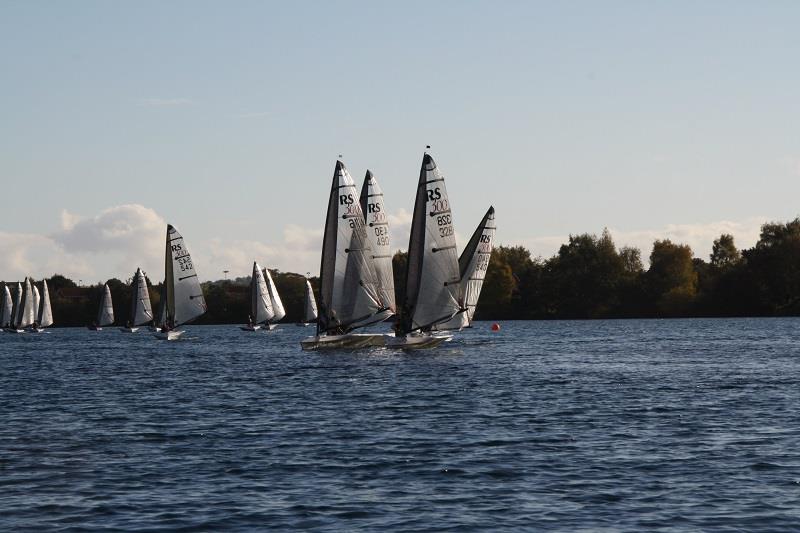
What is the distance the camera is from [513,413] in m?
46.2

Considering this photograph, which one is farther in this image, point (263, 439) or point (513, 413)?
point (513, 413)

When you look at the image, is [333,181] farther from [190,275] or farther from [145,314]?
[145,314]

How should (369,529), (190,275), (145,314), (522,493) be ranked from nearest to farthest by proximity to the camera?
(369,529) → (522,493) → (190,275) → (145,314)

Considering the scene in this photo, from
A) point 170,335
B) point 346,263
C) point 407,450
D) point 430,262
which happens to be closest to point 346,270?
point 346,263

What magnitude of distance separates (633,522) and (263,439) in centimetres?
1646

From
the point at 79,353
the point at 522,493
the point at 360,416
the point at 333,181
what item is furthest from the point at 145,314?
the point at 522,493

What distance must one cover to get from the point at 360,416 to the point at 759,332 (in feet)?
313

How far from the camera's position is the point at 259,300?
171m

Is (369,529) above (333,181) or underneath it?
underneath

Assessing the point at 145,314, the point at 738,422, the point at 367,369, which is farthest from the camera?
the point at 145,314

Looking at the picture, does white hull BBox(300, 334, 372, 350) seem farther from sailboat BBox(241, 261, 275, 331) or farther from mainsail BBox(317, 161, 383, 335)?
sailboat BBox(241, 261, 275, 331)

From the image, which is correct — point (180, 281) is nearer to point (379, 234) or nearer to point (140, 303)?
point (379, 234)

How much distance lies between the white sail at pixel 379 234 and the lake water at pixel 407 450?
1603 centimetres

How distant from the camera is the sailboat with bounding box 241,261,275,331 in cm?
16850
